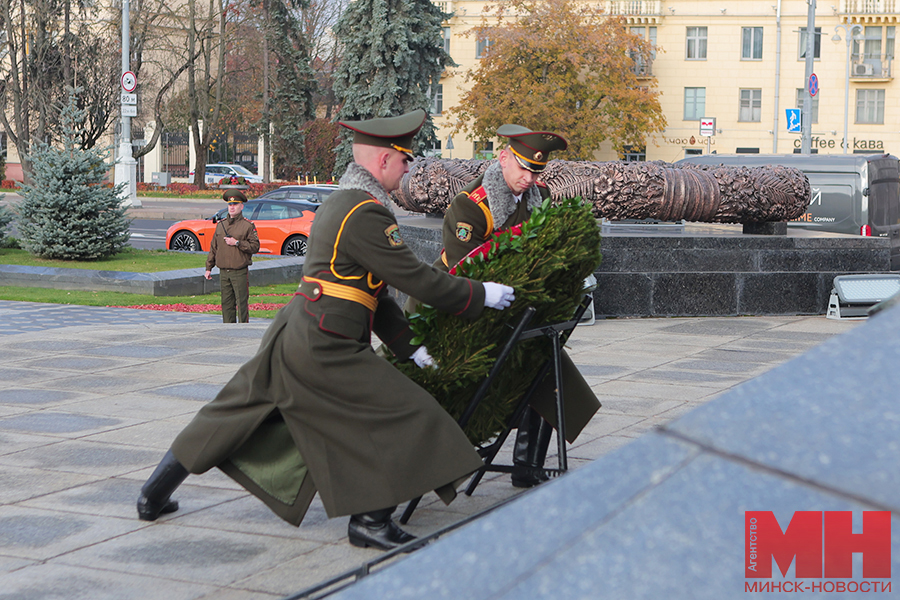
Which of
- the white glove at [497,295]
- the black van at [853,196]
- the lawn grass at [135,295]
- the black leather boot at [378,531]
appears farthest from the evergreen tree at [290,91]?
the black leather boot at [378,531]

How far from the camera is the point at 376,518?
400 cm

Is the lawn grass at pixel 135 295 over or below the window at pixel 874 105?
below

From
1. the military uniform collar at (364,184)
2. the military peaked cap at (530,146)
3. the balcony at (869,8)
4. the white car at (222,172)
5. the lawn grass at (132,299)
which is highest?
the balcony at (869,8)

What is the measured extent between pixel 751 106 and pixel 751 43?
3.49 meters

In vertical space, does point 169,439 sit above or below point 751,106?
below

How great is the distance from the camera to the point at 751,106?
189 feet

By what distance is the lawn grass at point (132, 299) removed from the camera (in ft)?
46.1

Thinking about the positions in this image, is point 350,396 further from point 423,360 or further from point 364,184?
point 364,184

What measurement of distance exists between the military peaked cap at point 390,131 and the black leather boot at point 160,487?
5.15ft

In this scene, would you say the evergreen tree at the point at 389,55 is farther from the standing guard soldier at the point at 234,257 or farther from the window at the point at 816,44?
the standing guard soldier at the point at 234,257

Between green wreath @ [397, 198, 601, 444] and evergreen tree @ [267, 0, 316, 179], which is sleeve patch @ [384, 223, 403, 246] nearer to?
green wreath @ [397, 198, 601, 444]

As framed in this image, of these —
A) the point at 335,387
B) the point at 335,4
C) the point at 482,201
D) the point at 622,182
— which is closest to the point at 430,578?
the point at 335,387

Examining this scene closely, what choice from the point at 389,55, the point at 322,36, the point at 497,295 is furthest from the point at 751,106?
the point at 497,295

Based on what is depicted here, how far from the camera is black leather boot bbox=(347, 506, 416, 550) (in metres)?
4.00
